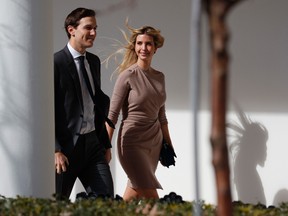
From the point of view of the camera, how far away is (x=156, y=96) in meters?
8.28

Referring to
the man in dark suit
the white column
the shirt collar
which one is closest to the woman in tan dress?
the man in dark suit

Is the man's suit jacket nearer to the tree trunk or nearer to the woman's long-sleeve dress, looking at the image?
the woman's long-sleeve dress

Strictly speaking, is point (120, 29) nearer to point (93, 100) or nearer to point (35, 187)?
point (93, 100)

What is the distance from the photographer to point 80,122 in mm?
6984

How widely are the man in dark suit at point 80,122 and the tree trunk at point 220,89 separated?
14.7ft

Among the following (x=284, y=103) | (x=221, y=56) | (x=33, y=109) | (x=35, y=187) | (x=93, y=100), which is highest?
(x=284, y=103)

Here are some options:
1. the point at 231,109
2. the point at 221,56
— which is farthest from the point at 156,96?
the point at 221,56

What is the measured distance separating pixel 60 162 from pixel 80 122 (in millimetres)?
371

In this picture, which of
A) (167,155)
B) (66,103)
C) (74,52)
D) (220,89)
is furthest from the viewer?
(167,155)

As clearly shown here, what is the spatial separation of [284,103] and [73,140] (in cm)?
270

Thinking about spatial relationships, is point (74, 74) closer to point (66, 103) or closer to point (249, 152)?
point (66, 103)

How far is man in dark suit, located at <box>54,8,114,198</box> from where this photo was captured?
693 centimetres

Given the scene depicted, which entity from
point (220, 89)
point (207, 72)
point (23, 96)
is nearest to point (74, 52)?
point (23, 96)

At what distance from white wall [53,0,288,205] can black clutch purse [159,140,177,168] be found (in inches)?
20.7
